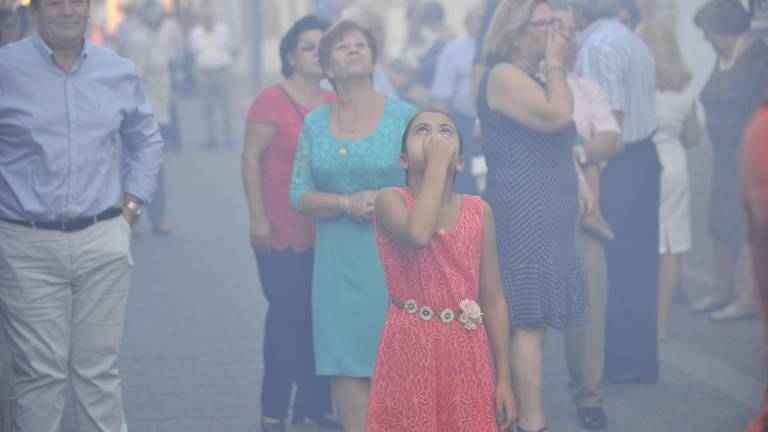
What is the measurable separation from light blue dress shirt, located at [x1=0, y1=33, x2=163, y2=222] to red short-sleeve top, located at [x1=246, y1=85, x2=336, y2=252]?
1110 mm

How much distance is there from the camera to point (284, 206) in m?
6.06

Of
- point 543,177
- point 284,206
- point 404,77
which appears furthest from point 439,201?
point 404,77

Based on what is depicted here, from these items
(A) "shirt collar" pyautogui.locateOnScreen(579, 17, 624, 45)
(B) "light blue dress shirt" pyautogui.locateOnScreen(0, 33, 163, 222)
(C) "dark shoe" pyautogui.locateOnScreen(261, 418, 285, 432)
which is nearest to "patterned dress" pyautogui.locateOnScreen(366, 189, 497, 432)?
(B) "light blue dress shirt" pyautogui.locateOnScreen(0, 33, 163, 222)

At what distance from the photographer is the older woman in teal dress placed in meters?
5.30

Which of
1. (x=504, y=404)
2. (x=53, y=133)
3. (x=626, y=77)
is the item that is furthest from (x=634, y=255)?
(x=53, y=133)

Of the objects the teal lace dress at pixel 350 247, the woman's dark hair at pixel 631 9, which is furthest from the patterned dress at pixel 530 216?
the woman's dark hair at pixel 631 9

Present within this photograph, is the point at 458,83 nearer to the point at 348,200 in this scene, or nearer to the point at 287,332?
the point at 287,332

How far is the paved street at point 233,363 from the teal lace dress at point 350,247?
1105 mm

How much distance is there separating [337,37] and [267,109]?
2.20 feet

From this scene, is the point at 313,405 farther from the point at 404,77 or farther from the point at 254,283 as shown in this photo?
the point at 404,77

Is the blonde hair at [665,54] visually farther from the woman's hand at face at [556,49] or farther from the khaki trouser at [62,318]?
the khaki trouser at [62,318]

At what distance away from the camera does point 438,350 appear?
3.92 meters

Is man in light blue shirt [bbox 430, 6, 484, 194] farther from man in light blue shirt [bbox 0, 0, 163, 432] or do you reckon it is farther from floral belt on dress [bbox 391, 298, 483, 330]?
floral belt on dress [bbox 391, 298, 483, 330]

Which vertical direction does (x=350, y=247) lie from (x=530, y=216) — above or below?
below
